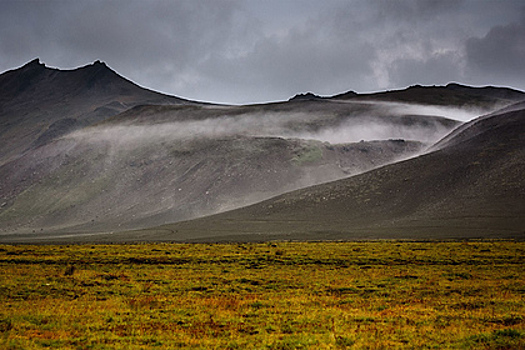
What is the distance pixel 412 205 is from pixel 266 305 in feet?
362

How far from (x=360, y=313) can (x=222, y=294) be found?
29.4 ft

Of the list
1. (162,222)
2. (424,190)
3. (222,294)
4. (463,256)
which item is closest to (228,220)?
(162,222)

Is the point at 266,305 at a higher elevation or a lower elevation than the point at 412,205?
lower

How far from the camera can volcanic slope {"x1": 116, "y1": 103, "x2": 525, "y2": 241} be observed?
103869 millimetres

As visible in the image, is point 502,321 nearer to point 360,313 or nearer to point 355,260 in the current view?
point 360,313

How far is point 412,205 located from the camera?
129000 millimetres

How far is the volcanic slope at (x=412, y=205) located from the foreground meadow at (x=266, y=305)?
56.3 metres

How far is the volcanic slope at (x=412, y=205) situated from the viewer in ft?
341

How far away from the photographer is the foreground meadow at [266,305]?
17422 mm

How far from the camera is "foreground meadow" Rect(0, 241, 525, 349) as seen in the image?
686 inches

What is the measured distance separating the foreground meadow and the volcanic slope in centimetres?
5631

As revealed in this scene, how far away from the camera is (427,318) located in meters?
21.0

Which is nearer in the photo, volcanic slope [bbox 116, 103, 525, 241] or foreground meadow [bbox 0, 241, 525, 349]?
foreground meadow [bbox 0, 241, 525, 349]

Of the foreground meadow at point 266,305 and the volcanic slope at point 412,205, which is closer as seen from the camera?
the foreground meadow at point 266,305
